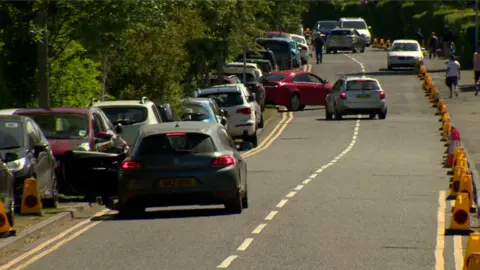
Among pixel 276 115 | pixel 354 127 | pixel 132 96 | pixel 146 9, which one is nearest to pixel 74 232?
pixel 146 9

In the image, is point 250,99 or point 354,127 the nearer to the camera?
point 250,99

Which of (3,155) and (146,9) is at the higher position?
(146,9)

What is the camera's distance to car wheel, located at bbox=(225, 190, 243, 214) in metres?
19.5

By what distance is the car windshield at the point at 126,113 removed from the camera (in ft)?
90.2

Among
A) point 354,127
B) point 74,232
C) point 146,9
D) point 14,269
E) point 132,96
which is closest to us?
point 14,269

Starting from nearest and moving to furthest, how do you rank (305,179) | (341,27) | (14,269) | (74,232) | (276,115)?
(14,269)
(74,232)
(305,179)
(276,115)
(341,27)

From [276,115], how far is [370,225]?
115 feet

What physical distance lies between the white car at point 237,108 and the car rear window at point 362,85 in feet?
30.7

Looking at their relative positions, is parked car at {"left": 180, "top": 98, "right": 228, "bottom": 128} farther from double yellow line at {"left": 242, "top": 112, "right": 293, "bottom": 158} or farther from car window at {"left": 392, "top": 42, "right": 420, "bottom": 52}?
car window at {"left": 392, "top": 42, "right": 420, "bottom": 52}

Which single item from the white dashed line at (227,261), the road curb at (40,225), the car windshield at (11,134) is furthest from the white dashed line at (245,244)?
the car windshield at (11,134)

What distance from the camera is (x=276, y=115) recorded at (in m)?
53.3

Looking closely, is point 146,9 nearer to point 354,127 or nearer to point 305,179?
point 305,179

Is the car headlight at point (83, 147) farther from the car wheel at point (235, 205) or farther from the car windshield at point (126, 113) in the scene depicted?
the car windshield at point (126, 113)

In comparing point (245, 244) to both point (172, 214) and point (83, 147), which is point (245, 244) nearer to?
point (172, 214)
